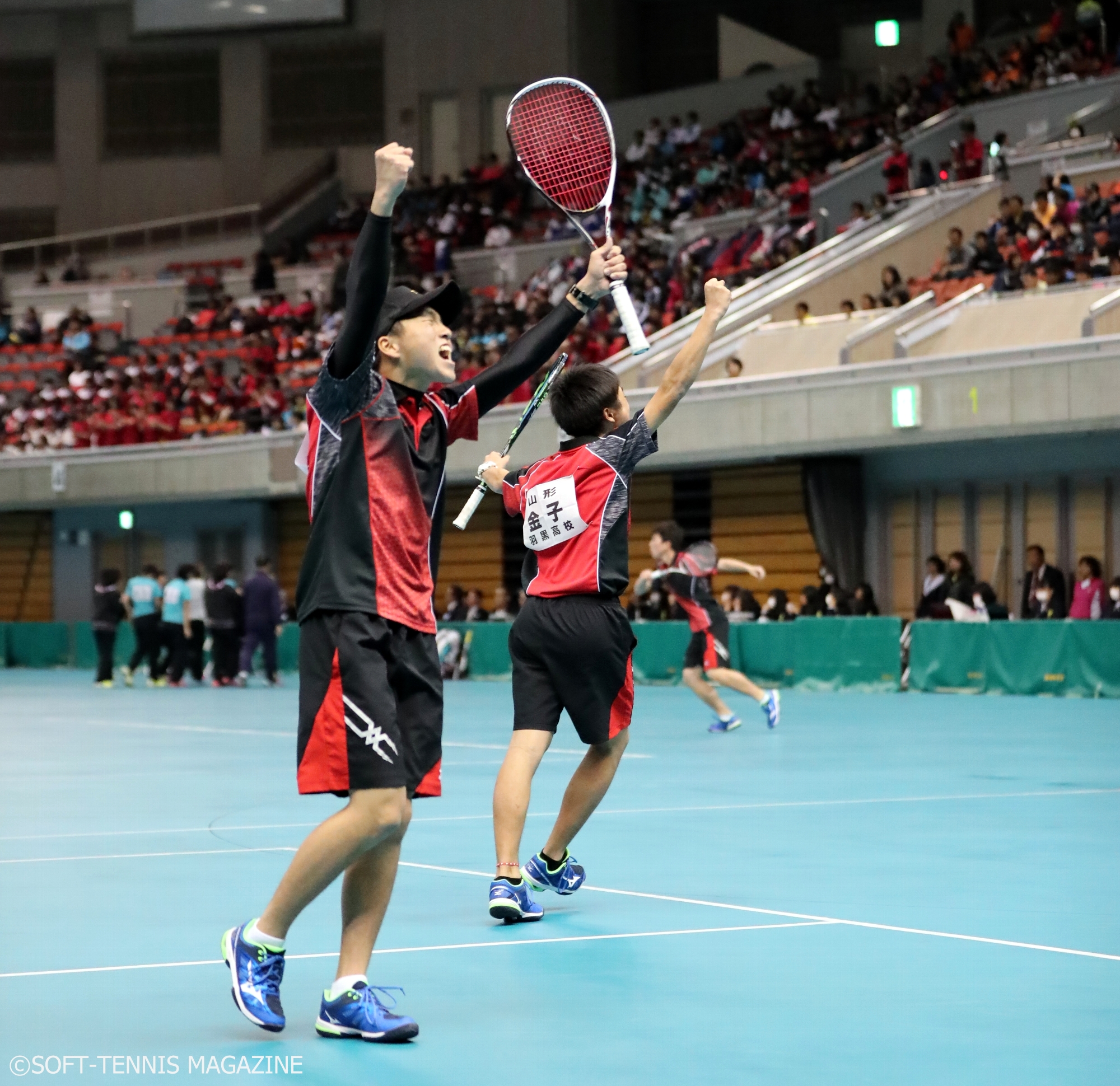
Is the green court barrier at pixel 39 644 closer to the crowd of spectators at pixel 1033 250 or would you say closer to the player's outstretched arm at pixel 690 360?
the crowd of spectators at pixel 1033 250

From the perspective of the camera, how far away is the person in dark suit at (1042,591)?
23.3m

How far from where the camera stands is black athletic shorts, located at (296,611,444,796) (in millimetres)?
5090

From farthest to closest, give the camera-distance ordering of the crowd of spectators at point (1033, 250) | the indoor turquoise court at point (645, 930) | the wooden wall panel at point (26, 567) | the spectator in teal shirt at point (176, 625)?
1. the wooden wall panel at point (26, 567)
2. the spectator in teal shirt at point (176, 625)
3. the crowd of spectators at point (1033, 250)
4. the indoor turquoise court at point (645, 930)

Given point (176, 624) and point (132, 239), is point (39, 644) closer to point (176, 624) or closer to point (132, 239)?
point (176, 624)

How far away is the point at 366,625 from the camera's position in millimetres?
5172

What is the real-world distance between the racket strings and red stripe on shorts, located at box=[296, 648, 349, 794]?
4035 mm

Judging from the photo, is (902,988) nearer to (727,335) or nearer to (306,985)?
(306,985)

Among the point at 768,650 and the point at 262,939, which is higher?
the point at 262,939

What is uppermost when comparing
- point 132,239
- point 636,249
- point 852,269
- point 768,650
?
point 132,239

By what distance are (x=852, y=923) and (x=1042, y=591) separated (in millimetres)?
17265

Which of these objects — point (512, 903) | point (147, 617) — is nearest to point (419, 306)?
point (512, 903)

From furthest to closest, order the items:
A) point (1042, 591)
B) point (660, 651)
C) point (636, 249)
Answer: point (636, 249) → point (660, 651) → point (1042, 591)

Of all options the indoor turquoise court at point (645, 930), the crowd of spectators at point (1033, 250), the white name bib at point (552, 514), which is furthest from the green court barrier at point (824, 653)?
the white name bib at point (552, 514)

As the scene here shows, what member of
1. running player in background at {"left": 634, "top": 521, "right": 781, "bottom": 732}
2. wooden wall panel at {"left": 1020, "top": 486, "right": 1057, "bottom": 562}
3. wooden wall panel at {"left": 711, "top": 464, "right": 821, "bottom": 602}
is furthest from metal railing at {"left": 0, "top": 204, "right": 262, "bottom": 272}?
running player in background at {"left": 634, "top": 521, "right": 781, "bottom": 732}
